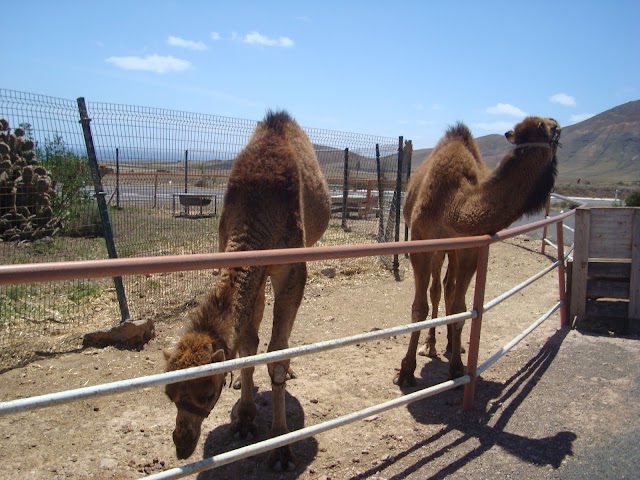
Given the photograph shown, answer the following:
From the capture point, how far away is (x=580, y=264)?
6.34 m

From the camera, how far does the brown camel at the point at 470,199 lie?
473 cm

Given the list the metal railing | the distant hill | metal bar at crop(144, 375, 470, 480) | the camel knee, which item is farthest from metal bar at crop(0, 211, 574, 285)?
the distant hill

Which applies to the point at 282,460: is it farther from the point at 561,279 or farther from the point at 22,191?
the point at 22,191

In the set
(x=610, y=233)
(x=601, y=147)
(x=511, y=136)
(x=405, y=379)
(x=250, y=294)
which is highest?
(x=601, y=147)

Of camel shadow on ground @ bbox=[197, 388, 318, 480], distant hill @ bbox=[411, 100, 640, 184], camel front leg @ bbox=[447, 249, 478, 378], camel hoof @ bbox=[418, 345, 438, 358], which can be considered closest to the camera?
camel shadow on ground @ bbox=[197, 388, 318, 480]

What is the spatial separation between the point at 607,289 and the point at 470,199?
2.81 meters

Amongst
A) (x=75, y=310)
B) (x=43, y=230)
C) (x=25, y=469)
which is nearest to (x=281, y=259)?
(x=25, y=469)

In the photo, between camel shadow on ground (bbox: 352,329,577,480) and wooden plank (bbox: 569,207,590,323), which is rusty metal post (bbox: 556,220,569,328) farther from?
camel shadow on ground (bbox: 352,329,577,480)

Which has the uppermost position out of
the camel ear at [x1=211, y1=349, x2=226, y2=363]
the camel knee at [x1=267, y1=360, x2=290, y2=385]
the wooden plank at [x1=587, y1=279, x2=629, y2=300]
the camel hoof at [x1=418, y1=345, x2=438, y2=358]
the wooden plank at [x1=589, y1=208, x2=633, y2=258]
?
the wooden plank at [x1=589, y1=208, x2=633, y2=258]

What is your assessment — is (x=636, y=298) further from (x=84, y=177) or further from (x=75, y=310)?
(x=84, y=177)

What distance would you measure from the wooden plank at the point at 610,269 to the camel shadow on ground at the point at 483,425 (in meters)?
1.57

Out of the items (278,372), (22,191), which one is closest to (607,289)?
(278,372)

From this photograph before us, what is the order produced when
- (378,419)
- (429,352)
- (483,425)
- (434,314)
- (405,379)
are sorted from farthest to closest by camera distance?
(434,314) → (429,352) → (405,379) → (378,419) → (483,425)

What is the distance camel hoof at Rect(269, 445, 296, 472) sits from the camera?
11.6 feet
